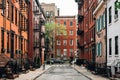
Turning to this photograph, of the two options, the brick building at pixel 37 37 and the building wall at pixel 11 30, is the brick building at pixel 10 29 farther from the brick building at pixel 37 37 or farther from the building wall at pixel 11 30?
the brick building at pixel 37 37

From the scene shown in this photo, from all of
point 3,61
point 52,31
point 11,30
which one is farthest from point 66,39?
point 3,61

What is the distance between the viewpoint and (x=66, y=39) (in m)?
133

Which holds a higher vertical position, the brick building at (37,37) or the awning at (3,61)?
the brick building at (37,37)

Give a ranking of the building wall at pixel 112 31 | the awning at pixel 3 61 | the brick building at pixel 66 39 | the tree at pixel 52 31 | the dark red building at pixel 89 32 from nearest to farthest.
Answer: the awning at pixel 3 61, the building wall at pixel 112 31, the dark red building at pixel 89 32, the tree at pixel 52 31, the brick building at pixel 66 39

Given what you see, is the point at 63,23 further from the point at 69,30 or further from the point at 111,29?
the point at 111,29

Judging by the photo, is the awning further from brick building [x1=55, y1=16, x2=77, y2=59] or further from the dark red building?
brick building [x1=55, y1=16, x2=77, y2=59]

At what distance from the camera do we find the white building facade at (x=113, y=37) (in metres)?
32.5

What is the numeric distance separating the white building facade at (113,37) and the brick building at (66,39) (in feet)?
307

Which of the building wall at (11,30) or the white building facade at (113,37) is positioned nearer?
the white building facade at (113,37)

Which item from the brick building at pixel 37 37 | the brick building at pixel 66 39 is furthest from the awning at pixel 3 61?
the brick building at pixel 66 39

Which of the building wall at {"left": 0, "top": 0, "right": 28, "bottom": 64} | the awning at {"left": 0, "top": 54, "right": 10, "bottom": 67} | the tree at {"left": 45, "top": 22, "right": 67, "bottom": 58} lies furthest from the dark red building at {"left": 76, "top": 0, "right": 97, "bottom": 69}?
the tree at {"left": 45, "top": 22, "right": 67, "bottom": 58}

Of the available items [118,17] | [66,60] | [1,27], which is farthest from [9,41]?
[66,60]

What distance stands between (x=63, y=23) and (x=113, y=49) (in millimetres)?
98984

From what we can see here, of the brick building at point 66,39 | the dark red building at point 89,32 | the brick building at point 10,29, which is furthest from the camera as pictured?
the brick building at point 66,39
